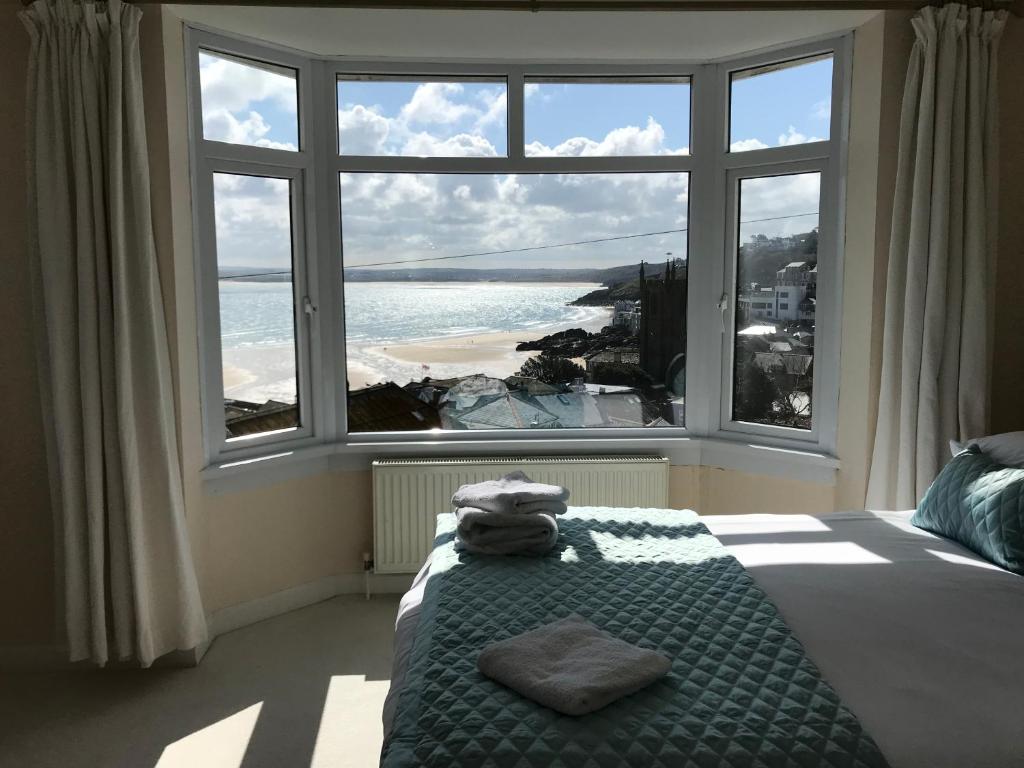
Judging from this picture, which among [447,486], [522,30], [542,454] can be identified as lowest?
[447,486]

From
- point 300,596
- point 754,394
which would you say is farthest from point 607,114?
point 300,596

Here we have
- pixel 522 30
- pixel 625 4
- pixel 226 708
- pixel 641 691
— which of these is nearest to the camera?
pixel 641 691

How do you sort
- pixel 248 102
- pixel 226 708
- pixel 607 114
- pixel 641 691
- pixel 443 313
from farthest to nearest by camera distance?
1. pixel 443 313
2. pixel 607 114
3. pixel 248 102
4. pixel 226 708
5. pixel 641 691

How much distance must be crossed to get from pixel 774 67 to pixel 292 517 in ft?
9.70

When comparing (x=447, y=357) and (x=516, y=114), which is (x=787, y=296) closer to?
(x=516, y=114)

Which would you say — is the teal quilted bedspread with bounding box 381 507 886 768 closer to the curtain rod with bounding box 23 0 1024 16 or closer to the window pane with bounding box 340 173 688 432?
the window pane with bounding box 340 173 688 432

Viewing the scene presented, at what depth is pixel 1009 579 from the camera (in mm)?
2184

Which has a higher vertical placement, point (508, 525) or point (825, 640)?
point (508, 525)

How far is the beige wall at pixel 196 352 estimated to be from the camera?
298cm

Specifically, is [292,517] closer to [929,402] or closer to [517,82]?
[517,82]

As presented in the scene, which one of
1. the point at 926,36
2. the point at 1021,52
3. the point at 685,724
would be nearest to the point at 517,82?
the point at 926,36

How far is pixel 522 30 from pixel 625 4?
46 centimetres

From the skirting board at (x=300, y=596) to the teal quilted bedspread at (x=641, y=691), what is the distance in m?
1.45

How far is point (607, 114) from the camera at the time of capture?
12.4ft
